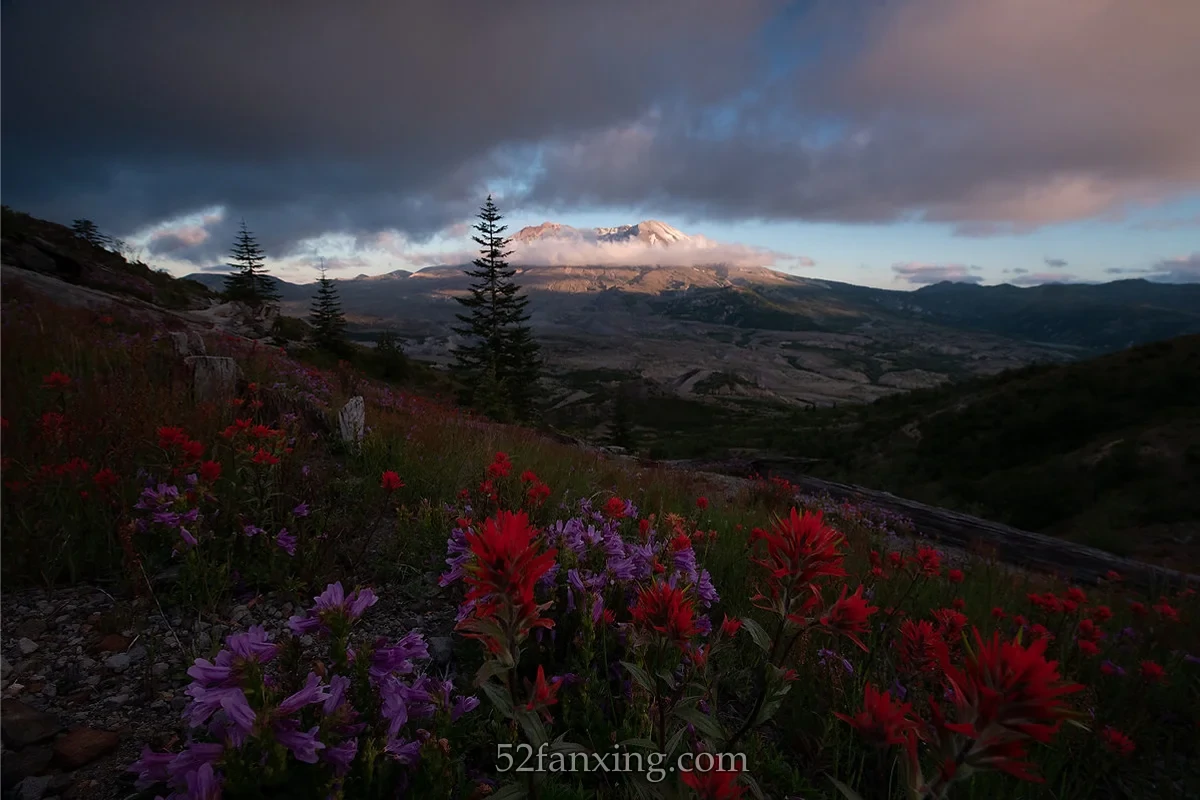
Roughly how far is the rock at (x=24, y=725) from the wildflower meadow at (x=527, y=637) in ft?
1.18

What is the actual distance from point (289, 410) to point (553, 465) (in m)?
2.81

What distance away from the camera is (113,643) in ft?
7.38

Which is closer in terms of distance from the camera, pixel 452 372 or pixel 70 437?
pixel 70 437

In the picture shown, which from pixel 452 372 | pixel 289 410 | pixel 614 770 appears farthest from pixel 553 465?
pixel 452 372

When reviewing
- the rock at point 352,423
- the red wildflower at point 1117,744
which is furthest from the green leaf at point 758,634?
the rock at point 352,423

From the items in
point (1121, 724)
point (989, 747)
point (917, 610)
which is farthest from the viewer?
point (917, 610)

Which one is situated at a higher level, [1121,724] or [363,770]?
[363,770]

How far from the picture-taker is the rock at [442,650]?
2371 millimetres

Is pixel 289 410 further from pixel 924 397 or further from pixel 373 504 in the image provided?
pixel 924 397

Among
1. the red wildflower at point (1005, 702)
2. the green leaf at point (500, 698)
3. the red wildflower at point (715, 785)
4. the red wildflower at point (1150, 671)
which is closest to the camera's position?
the red wildflower at point (1005, 702)

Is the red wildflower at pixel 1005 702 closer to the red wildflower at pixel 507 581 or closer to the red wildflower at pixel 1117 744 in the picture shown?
the red wildflower at pixel 507 581

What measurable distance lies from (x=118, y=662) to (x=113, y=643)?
0.49 ft

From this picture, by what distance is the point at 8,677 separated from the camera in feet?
6.68

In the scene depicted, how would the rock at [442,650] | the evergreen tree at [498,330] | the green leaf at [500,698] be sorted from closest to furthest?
the green leaf at [500,698] → the rock at [442,650] → the evergreen tree at [498,330]
